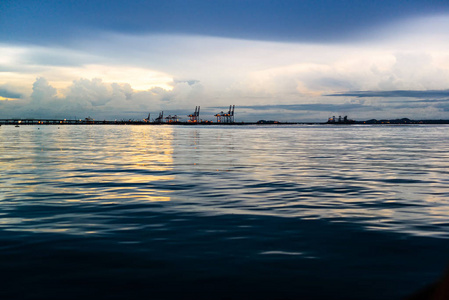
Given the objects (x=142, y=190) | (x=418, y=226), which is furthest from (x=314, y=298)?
(x=142, y=190)

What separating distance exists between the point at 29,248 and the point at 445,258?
867 cm

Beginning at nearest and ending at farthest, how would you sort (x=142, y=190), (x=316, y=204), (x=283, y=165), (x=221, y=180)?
(x=316, y=204), (x=142, y=190), (x=221, y=180), (x=283, y=165)

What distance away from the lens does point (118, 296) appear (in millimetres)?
6297

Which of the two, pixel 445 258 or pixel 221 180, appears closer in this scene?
pixel 445 258

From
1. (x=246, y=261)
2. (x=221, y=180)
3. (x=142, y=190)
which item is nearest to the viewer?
(x=246, y=261)

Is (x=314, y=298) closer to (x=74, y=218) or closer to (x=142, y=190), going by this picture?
(x=74, y=218)

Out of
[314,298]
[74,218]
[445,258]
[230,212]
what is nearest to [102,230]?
[74,218]

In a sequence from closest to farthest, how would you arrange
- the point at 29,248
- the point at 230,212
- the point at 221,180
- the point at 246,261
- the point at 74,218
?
the point at 246,261 → the point at 29,248 → the point at 74,218 → the point at 230,212 → the point at 221,180

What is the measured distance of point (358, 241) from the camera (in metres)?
9.32

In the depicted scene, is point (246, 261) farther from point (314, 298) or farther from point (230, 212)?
point (230, 212)

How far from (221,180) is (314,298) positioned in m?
13.7

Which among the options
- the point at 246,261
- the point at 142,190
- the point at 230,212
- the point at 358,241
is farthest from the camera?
the point at 142,190

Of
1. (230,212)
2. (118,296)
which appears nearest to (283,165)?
(230,212)

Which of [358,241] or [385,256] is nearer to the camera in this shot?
[385,256]
